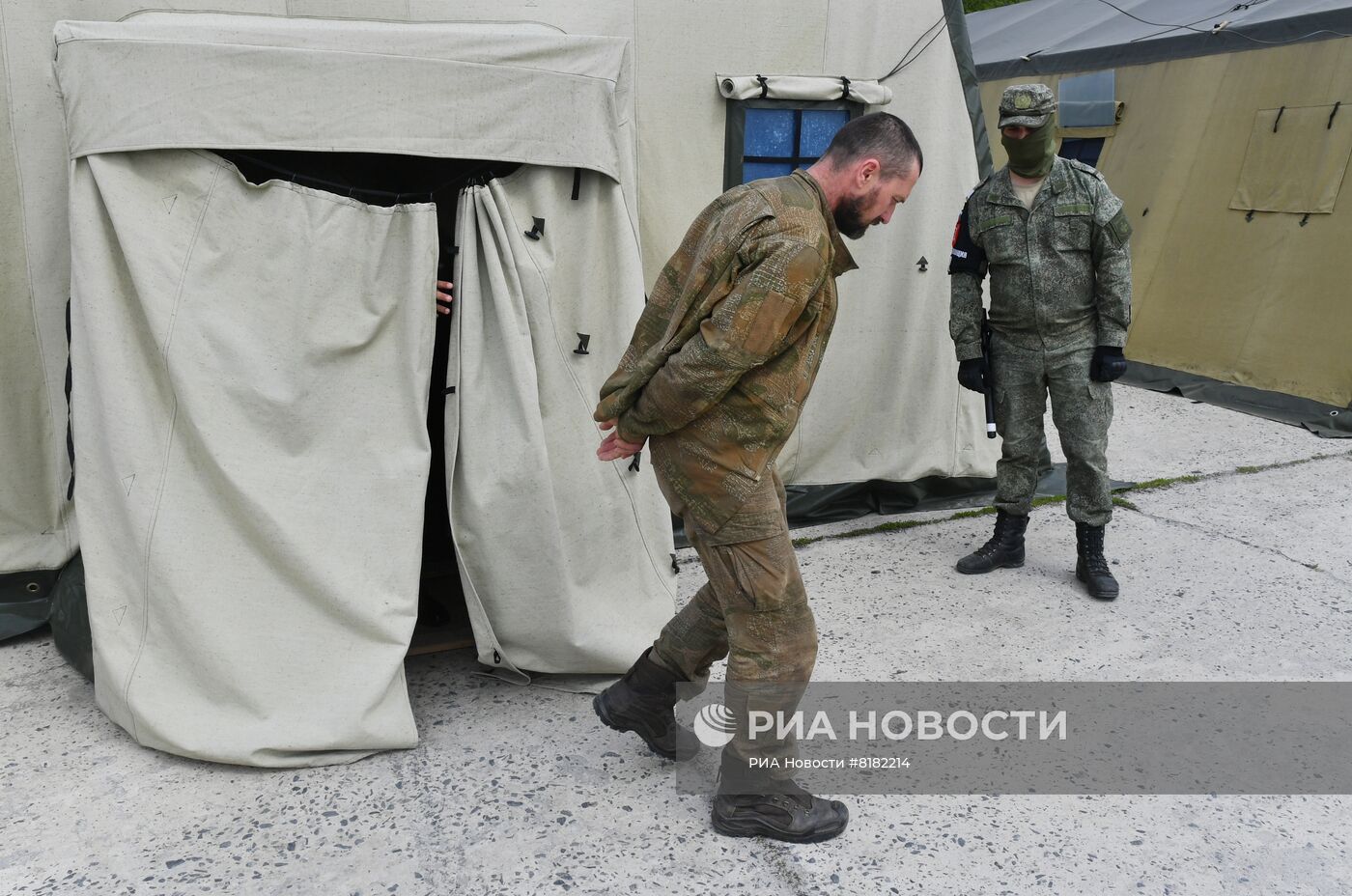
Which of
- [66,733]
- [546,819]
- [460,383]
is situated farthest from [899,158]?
[66,733]

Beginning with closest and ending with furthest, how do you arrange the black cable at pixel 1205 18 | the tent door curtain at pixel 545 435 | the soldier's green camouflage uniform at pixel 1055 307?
the tent door curtain at pixel 545 435 < the soldier's green camouflage uniform at pixel 1055 307 < the black cable at pixel 1205 18

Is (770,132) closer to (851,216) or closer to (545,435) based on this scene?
(545,435)

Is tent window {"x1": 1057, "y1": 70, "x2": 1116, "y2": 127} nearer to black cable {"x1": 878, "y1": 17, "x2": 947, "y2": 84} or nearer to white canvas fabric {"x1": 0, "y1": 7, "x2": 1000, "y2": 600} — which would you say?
white canvas fabric {"x1": 0, "y1": 7, "x2": 1000, "y2": 600}

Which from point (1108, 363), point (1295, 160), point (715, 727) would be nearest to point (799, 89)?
point (1108, 363)

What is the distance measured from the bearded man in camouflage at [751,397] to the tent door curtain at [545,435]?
0.56 m

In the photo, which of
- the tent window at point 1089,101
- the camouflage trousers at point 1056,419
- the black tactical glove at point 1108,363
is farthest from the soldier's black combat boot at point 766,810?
the tent window at point 1089,101

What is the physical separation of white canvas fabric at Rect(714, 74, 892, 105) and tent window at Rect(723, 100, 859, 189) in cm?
6

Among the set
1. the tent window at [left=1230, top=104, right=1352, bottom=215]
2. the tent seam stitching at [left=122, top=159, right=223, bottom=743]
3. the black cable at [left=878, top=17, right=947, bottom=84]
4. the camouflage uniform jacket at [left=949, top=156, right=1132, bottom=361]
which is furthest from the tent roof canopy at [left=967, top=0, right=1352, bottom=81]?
the tent seam stitching at [left=122, top=159, right=223, bottom=743]

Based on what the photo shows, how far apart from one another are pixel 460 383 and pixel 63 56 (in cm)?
137

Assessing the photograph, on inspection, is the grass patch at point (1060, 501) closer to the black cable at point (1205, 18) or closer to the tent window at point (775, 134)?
the tent window at point (775, 134)

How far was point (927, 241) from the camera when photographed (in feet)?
16.0

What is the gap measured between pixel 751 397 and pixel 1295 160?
6184 millimetres

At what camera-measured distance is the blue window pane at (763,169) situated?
4555mm

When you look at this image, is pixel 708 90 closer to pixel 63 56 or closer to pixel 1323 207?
pixel 63 56
